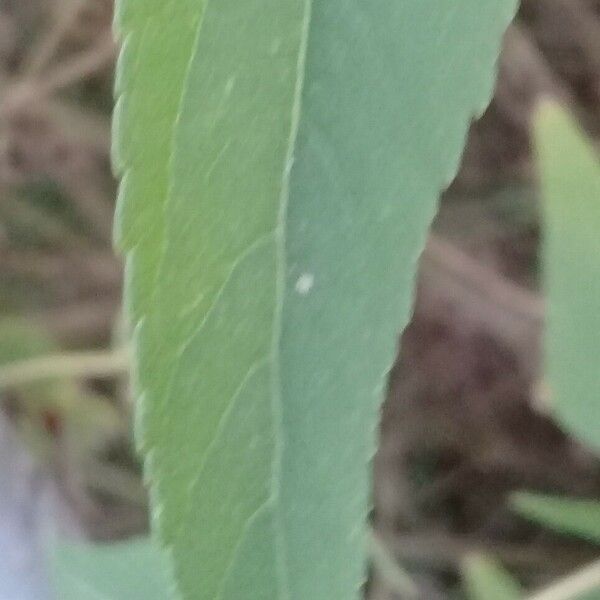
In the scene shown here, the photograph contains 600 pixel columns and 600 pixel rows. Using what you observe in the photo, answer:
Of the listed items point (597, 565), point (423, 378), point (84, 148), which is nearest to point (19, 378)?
point (84, 148)

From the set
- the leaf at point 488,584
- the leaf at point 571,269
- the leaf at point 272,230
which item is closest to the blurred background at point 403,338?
the leaf at point 488,584

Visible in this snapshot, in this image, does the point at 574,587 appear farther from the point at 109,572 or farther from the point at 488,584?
the point at 109,572

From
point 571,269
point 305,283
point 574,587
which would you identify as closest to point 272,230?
point 305,283

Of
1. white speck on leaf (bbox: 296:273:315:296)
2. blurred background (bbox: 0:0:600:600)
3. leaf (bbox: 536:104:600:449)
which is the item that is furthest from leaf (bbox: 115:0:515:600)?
blurred background (bbox: 0:0:600:600)

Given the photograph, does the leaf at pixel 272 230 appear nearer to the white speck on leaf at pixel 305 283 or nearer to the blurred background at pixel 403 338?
the white speck on leaf at pixel 305 283

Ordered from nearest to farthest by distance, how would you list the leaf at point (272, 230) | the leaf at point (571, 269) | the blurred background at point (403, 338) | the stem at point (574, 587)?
the leaf at point (272, 230) < the leaf at point (571, 269) < the stem at point (574, 587) < the blurred background at point (403, 338)

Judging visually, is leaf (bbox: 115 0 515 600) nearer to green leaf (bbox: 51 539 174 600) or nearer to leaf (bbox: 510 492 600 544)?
green leaf (bbox: 51 539 174 600)
